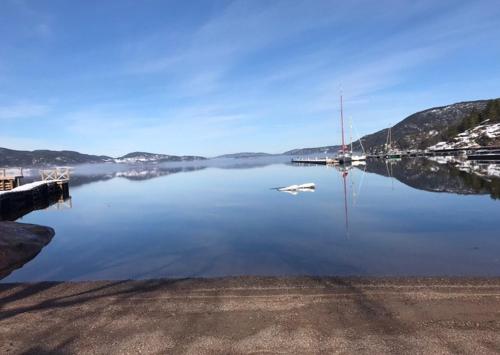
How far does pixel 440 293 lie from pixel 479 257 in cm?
745

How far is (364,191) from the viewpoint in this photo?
50312 millimetres

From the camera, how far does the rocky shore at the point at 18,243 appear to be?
20562 millimetres

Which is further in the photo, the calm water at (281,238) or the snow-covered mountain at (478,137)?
the snow-covered mountain at (478,137)

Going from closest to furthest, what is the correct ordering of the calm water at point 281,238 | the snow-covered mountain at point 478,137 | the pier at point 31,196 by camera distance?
the calm water at point 281,238 < the pier at point 31,196 < the snow-covered mountain at point 478,137

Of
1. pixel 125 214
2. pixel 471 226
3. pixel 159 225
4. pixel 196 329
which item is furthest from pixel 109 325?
pixel 125 214

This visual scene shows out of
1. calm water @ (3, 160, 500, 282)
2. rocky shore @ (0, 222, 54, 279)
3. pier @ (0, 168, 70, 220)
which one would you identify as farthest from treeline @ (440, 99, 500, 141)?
rocky shore @ (0, 222, 54, 279)

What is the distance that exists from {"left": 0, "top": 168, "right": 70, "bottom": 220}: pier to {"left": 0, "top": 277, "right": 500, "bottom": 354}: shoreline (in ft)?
97.6

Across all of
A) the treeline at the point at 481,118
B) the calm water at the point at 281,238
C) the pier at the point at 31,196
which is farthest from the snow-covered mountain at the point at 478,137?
the pier at the point at 31,196

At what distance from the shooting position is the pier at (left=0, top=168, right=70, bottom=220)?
40831 millimetres

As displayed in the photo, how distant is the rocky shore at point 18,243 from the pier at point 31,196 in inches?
472

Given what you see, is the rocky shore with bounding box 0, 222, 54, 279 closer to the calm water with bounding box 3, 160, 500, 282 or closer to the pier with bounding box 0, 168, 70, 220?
the calm water with bounding box 3, 160, 500, 282

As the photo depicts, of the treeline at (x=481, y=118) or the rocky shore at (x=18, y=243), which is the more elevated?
the treeline at (x=481, y=118)

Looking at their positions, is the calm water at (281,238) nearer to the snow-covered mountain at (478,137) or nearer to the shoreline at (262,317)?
the shoreline at (262,317)

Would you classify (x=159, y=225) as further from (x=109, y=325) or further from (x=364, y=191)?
(x=364, y=191)
